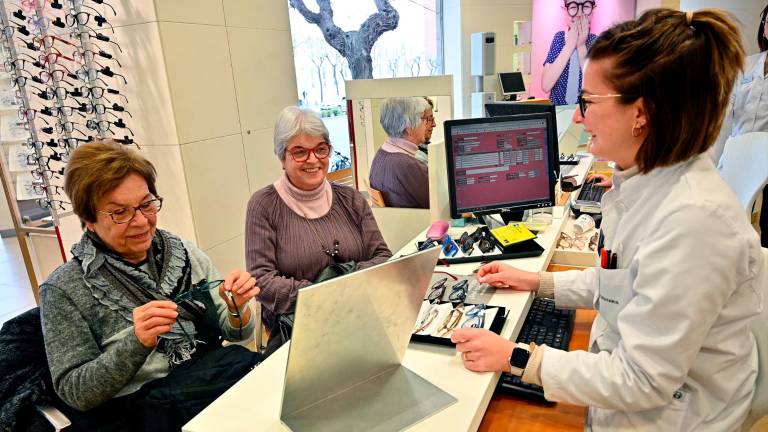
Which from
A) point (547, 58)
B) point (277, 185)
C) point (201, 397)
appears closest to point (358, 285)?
point (201, 397)

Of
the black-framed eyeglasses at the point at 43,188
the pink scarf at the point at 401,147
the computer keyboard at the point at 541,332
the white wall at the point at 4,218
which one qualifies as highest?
the pink scarf at the point at 401,147

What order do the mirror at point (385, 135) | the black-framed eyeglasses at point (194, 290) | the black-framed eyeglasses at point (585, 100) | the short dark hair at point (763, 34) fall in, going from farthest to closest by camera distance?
the short dark hair at point (763, 34)
the mirror at point (385, 135)
the black-framed eyeglasses at point (194, 290)
the black-framed eyeglasses at point (585, 100)

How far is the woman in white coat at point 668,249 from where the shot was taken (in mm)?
846

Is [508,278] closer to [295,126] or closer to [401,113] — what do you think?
[295,126]

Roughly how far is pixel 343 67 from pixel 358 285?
407cm

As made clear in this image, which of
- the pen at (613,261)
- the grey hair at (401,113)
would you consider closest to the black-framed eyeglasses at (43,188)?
the grey hair at (401,113)

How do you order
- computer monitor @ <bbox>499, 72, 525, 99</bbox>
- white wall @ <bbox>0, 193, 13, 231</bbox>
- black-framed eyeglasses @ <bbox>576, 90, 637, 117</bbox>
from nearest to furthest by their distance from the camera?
black-framed eyeglasses @ <bbox>576, 90, 637, 117</bbox> < white wall @ <bbox>0, 193, 13, 231</bbox> < computer monitor @ <bbox>499, 72, 525, 99</bbox>

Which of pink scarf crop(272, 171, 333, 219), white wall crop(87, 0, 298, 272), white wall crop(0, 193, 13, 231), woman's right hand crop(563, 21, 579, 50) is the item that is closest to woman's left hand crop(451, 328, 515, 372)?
pink scarf crop(272, 171, 333, 219)

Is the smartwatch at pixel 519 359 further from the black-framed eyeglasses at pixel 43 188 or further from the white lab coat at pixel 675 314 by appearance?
the black-framed eyeglasses at pixel 43 188

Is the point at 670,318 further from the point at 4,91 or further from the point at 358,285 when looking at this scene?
the point at 4,91

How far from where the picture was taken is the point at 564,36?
695 cm

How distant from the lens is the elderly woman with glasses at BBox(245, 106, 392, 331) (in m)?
1.91

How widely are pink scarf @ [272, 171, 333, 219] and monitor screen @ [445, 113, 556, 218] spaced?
53 centimetres

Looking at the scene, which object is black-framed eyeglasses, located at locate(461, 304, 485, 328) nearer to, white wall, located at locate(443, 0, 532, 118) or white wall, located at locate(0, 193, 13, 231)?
white wall, located at locate(443, 0, 532, 118)
